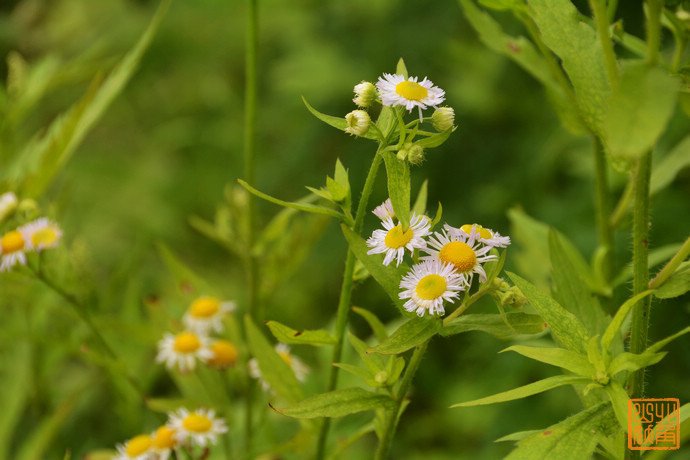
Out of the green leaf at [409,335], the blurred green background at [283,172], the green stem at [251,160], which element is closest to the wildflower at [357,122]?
the green leaf at [409,335]

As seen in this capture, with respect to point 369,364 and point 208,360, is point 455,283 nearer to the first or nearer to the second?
point 369,364

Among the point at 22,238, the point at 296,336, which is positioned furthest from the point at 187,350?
the point at 296,336

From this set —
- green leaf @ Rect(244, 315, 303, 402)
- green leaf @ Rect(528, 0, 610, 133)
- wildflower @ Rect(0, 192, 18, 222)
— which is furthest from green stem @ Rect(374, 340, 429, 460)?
wildflower @ Rect(0, 192, 18, 222)

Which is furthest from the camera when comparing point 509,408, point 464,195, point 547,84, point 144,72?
point 144,72

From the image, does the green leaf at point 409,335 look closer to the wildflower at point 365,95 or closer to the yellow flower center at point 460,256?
the yellow flower center at point 460,256

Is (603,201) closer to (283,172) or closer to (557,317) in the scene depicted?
(557,317)

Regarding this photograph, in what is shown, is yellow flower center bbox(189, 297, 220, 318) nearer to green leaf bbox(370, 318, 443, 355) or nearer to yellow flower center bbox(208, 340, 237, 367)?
yellow flower center bbox(208, 340, 237, 367)

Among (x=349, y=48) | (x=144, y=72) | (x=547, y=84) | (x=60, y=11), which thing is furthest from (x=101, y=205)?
(x=547, y=84)

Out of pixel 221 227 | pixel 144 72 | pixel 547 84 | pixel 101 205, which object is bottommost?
pixel 101 205
